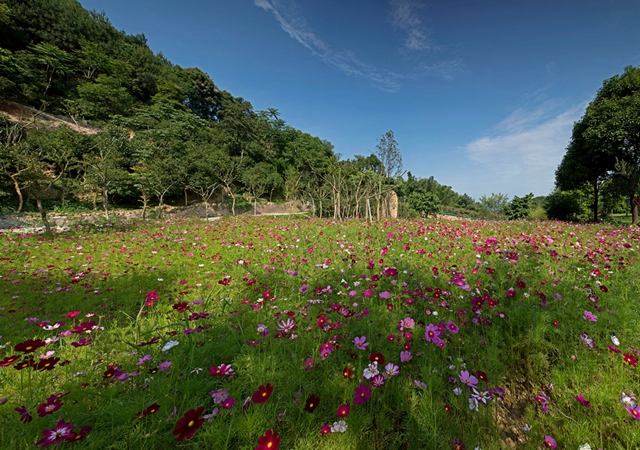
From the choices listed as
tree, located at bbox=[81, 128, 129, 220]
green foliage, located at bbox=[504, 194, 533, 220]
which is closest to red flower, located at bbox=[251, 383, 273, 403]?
tree, located at bbox=[81, 128, 129, 220]

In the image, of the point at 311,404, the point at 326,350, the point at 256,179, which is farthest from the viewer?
the point at 256,179

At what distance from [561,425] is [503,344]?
2.46 feet

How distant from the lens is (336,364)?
1.90 meters

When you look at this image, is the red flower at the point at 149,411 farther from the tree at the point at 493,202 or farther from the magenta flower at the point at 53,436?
the tree at the point at 493,202

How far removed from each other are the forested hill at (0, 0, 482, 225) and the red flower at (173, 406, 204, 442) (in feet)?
40.9

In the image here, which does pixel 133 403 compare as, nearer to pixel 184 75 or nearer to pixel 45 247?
pixel 45 247

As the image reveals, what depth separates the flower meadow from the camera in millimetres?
1306

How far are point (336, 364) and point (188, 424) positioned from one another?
1208mm

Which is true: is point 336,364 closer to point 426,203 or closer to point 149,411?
point 149,411

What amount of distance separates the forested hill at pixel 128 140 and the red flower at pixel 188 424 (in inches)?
490

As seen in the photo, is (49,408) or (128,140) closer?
(49,408)

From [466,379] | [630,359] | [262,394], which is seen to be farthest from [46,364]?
[630,359]

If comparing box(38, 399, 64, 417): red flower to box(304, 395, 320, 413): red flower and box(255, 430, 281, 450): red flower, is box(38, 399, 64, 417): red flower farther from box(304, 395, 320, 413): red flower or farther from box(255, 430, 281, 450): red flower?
box(304, 395, 320, 413): red flower

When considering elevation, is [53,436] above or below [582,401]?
above
